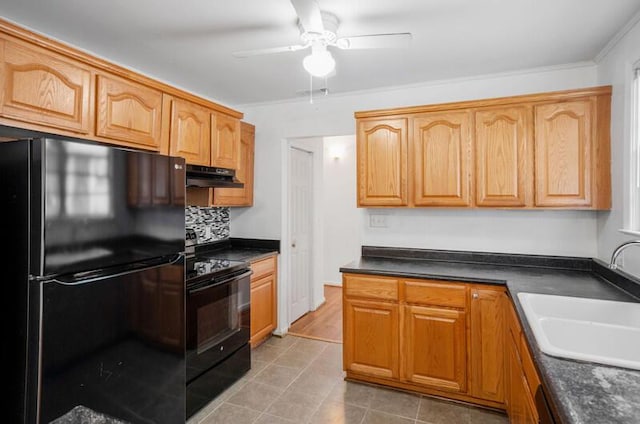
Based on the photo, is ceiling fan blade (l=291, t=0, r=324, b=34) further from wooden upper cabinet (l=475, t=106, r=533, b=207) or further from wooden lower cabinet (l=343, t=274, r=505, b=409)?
wooden lower cabinet (l=343, t=274, r=505, b=409)

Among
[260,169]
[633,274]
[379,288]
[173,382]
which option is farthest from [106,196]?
[633,274]

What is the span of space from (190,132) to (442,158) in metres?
1.91

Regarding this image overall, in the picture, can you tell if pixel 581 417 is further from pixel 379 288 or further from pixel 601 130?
pixel 601 130

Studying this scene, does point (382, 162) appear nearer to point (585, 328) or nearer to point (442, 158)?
point (442, 158)

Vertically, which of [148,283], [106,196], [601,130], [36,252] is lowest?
[148,283]

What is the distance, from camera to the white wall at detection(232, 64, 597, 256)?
2.58 meters

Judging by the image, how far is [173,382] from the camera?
196 centimetres

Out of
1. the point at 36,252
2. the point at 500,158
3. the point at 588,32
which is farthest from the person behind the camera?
the point at 500,158

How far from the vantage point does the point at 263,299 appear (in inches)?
128

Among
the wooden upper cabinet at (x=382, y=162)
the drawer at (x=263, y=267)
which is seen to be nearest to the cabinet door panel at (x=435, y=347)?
the wooden upper cabinet at (x=382, y=162)

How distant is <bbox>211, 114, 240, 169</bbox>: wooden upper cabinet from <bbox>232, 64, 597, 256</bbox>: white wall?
0.54 metres

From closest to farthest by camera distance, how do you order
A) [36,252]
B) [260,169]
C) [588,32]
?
[36,252], [588,32], [260,169]

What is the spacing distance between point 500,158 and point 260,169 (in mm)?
2249

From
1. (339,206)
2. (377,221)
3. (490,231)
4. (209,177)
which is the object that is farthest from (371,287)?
(339,206)
